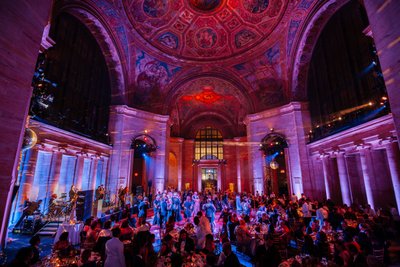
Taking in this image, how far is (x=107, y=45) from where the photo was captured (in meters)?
14.0

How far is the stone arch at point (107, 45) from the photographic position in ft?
38.1

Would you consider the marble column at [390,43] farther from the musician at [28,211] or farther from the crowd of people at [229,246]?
the musician at [28,211]

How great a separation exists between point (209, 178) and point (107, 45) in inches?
755

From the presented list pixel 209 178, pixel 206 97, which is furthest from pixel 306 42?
pixel 209 178

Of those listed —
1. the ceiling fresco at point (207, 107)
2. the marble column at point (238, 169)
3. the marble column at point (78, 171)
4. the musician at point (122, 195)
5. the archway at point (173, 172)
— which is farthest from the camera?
the archway at point (173, 172)

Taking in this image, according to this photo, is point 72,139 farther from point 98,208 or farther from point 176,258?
point 176,258

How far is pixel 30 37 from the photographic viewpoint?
3.54 metres

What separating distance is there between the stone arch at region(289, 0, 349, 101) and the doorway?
1508cm

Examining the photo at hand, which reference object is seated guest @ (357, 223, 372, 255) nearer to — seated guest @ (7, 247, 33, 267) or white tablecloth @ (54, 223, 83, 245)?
seated guest @ (7, 247, 33, 267)

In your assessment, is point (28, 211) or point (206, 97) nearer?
point (28, 211)

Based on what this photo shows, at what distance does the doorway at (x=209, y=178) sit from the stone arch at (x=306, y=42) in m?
15.1

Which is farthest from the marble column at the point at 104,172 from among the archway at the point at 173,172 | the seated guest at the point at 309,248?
the seated guest at the point at 309,248

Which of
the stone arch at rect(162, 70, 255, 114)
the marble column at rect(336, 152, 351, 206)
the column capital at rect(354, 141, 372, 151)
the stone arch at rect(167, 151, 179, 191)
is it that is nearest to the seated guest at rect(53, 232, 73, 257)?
the column capital at rect(354, 141, 372, 151)

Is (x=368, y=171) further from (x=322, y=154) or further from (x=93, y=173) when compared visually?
(x=93, y=173)
